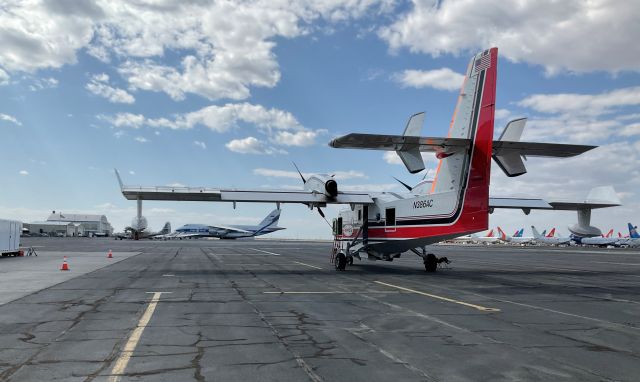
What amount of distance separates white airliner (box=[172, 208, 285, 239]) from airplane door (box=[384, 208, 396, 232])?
273 feet

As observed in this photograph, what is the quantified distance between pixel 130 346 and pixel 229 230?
10714 centimetres

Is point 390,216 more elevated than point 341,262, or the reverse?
point 390,216

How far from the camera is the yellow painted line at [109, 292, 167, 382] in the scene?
19.7 ft

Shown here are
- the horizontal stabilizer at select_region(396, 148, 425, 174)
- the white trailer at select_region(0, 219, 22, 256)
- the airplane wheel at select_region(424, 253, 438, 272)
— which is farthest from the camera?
the white trailer at select_region(0, 219, 22, 256)

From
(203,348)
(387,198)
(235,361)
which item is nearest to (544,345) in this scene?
(235,361)

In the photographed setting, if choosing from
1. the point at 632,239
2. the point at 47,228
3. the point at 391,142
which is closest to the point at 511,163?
Result: the point at 391,142

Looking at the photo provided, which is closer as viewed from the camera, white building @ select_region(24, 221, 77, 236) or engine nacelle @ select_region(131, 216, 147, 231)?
engine nacelle @ select_region(131, 216, 147, 231)

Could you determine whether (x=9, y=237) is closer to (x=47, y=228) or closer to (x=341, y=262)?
(x=341, y=262)

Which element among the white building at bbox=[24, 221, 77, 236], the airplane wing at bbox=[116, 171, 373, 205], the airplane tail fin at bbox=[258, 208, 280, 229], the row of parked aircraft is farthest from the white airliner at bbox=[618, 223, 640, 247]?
the white building at bbox=[24, 221, 77, 236]

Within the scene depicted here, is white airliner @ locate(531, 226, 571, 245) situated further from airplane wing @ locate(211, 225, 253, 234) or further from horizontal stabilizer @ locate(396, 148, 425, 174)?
horizontal stabilizer @ locate(396, 148, 425, 174)

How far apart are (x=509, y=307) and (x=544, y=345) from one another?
4438 mm

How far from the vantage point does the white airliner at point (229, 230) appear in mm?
110438

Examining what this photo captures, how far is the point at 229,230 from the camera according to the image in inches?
4444

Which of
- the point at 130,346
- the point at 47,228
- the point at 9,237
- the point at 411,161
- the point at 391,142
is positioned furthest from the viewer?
the point at 47,228
